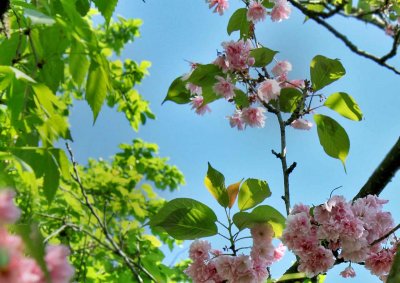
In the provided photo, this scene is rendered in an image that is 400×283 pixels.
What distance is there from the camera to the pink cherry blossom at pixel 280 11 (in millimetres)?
2170

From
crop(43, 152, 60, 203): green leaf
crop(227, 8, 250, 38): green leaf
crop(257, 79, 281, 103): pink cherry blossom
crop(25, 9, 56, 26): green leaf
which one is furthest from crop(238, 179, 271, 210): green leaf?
crop(227, 8, 250, 38): green leaf

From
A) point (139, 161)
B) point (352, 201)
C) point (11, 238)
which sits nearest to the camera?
point (11, 238)

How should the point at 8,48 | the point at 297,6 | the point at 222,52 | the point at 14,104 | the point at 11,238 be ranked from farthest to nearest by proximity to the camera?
the point at 297,6 < the point at 222,52 < the point at 8,48 < the point at 14,104 < the point at 11,238

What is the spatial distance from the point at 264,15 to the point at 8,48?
45.8 inches

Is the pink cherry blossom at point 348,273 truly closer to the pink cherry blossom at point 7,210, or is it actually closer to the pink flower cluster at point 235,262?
the pink flower cluster at point 235,262

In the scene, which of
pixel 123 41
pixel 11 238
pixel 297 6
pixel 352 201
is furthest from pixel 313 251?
pixel 123 41

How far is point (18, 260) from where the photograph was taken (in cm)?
39

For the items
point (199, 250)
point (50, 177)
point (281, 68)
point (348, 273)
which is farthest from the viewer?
point (281, 68)

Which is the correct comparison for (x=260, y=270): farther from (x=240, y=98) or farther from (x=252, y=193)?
(x=240, y=98)

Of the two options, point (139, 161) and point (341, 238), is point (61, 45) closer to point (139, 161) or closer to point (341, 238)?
point (341, 238)

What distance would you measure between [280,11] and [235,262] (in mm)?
1243

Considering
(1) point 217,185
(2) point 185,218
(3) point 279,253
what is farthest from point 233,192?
(3) point 279,253

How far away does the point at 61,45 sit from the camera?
1.08 metres

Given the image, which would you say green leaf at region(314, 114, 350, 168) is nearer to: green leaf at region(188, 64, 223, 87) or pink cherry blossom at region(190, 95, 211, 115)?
green leaf at region(188, 64, 223, 87)
